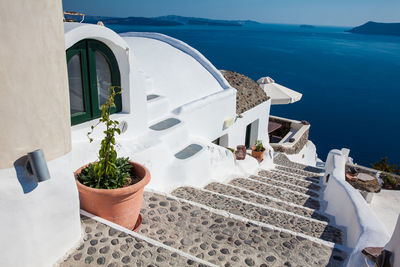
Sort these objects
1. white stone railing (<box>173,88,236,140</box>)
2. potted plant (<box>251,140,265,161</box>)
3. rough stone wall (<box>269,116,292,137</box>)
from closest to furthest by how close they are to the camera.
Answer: white stone railing (<box>173,88,236,140</box>) → potted plant (<box>251,140,265,161</box>) → rough stone wall (<box>269,116,292,137</box>)

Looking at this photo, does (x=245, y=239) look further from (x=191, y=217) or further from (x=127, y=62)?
(x=127, y=62)

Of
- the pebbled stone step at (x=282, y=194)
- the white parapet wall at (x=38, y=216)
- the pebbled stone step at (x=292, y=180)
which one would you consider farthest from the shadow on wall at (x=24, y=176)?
the pebbled stone step at (x=292, y=180)

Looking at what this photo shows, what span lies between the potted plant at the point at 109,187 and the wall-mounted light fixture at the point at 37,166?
108 cm

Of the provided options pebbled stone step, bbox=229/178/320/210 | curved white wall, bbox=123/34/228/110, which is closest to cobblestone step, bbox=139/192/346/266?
pebbled stone step, bbox=229/178/320/210

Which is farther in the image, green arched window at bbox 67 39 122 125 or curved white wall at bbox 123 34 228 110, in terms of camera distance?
curved white wall at bbox 123 34 228 110

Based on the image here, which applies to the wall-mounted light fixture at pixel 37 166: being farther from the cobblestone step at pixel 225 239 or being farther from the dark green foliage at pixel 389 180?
the dark green foliage at pixel 389 180

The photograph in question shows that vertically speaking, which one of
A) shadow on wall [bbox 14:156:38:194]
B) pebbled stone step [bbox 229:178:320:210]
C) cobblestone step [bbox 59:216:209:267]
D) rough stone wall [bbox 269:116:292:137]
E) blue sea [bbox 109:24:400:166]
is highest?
shadow on wall [bbox 14:156:38:194]

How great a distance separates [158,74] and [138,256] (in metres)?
7.20

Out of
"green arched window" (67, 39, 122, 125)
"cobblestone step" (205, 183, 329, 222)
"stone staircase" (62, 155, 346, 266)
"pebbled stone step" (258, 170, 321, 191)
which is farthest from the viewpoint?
"pebbled stone step" (258, 170, 321, 191)

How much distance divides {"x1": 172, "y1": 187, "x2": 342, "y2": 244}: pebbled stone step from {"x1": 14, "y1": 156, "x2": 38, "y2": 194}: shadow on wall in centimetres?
359

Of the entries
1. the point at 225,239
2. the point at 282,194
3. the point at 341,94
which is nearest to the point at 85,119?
the point at 225,239

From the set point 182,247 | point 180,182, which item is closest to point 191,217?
point 182,247

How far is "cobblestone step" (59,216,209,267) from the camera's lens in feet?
12.1

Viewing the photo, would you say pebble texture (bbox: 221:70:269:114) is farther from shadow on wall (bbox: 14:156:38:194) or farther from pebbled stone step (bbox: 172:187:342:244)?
shadow on wall (bbox: 14:156:38:194)
